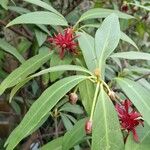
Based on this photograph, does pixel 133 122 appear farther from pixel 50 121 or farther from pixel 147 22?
pixel 147 22

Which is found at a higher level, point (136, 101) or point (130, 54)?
point (130, 54)

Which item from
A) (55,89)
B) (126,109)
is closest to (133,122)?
(126,109)

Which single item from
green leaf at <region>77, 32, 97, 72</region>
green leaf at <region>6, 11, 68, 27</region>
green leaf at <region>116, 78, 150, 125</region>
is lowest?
green leaf at <region>116, 78, 150, 125</region>

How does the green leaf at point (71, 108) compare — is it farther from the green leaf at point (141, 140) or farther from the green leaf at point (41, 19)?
the green leaf at point (141, 140)

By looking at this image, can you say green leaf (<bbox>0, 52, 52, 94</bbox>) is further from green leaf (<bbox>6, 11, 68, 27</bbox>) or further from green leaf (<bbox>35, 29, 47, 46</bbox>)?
green leaf (<bbox>35, 29, 47, 46</bbox>)

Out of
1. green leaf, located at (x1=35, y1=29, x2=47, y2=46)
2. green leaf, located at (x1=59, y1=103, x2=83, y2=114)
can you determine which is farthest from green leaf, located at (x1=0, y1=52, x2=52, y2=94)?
green leaf, located at (x1=59, y1=103, x2=83, y2=114)

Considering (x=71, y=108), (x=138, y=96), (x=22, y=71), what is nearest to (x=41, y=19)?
(x=22, y=71)

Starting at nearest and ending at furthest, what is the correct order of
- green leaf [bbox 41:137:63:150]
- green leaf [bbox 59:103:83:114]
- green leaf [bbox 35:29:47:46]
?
green leaf [bbox 41:137:63:150]
green leaf [bbox 35:29:47:46]
green leaf [bbox 59:103:83:114]
